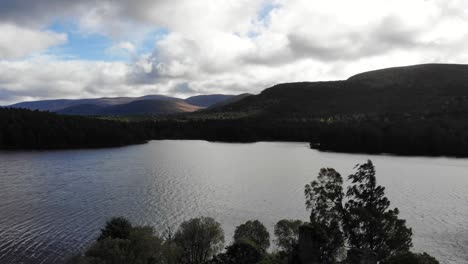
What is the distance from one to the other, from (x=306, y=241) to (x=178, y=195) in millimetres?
55735

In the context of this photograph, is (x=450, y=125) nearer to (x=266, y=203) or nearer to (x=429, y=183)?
(x=429, y=183)

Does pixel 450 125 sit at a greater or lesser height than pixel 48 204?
greater

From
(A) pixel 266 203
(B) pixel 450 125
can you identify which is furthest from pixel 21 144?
(B) pixel 450 125

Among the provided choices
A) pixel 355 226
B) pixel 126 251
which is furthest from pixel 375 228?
pixel 126 251

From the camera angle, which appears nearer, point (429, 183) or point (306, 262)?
point (306, 262)

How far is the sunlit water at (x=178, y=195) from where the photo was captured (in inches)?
2313

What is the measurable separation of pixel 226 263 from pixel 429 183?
Result: 85710 mm

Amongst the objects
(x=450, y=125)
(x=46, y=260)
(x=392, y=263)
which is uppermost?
(x=450, y=125)

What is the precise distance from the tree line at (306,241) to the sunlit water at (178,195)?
538 inches

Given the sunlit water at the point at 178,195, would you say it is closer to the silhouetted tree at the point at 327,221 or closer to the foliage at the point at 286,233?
the foliage at the point at 286,233

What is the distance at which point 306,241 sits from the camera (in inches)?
1529

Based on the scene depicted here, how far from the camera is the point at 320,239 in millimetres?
39312

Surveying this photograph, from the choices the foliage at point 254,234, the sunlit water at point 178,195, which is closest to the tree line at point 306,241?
the foliage at point 254,234

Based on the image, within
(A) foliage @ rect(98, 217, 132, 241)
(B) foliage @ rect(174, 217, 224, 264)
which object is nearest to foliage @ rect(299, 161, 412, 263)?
(B) foliage @ rect(174, 217, 224, 264)
